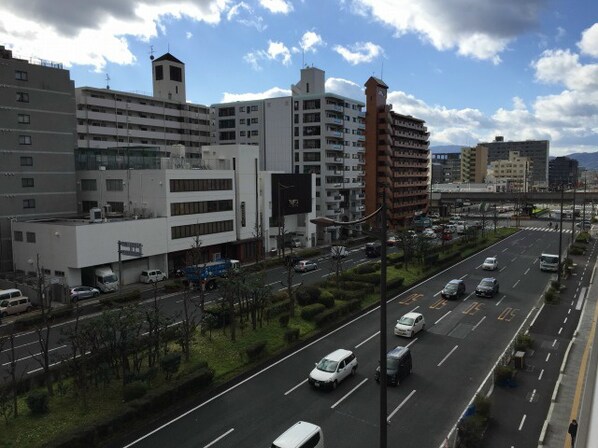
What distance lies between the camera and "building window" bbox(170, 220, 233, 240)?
49344 millimetres

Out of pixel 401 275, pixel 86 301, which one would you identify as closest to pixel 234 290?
pixel 86 301

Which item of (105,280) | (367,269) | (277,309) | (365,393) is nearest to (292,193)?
(367,269)

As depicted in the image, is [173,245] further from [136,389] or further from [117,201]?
[136,389]

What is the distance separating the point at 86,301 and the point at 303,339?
21.5m

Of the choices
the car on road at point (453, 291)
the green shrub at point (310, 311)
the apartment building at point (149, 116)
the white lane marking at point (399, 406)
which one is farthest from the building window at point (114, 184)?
the white lane marking at point (399, 406)

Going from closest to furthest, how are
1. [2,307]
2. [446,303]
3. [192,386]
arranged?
[192,386] < [2,307] < [446,303]

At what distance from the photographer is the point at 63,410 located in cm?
1911

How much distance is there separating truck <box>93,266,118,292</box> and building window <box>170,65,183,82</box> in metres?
61.7

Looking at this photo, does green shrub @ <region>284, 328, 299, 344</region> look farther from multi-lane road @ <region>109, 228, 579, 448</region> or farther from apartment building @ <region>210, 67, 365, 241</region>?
apartment building @ <region>210, 67, 365, 241</region>

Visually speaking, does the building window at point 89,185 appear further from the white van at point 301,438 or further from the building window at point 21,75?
the white van at point 301,438

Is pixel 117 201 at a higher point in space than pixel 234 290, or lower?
higher

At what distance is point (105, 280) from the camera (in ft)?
137

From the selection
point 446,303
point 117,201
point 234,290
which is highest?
point 117,201

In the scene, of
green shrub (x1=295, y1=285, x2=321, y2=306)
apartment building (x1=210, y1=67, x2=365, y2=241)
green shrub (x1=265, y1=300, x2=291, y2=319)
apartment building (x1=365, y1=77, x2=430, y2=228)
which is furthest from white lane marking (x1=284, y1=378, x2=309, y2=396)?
apartment building (x1=365, y1=77, x2=430, y2=228)
